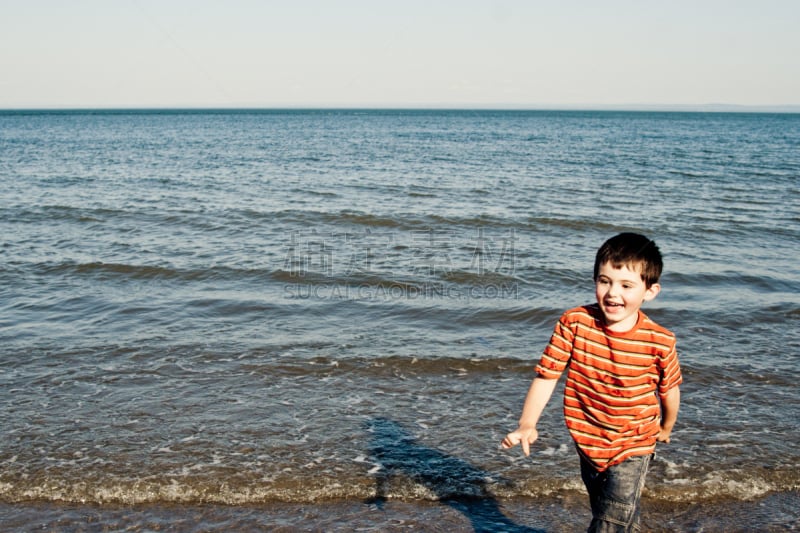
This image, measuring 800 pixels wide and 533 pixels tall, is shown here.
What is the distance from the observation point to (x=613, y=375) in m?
3.06

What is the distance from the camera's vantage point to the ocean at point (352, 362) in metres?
4.61

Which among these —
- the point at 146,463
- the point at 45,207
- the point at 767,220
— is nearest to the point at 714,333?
the point at 146,463

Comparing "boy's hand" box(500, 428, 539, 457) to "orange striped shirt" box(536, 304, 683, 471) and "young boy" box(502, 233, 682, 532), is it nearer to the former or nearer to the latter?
"young boy" box(502, 233, 682, 532)

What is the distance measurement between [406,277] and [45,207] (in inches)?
463

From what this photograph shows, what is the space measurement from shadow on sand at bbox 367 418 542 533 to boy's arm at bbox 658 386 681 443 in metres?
1.44

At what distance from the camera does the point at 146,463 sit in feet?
16.4

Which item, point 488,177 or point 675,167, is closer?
point 488,177

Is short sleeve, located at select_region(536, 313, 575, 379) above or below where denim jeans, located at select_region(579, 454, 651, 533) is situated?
above

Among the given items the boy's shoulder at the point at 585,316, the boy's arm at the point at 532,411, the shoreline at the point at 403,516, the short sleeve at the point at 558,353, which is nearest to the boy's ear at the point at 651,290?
the boy's shoulder at the point at 585,316

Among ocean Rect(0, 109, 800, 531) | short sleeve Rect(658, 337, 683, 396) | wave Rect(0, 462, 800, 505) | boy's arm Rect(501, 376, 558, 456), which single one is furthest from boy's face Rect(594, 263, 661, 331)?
wave Rect(0, 462, 800, 505)

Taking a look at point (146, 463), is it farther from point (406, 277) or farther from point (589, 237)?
point (589, 237)

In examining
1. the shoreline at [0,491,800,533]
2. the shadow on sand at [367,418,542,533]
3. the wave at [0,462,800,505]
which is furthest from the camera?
the wave at [0,462,800,505]

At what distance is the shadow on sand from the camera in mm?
4406

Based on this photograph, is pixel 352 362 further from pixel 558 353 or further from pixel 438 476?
pixel 558 353
